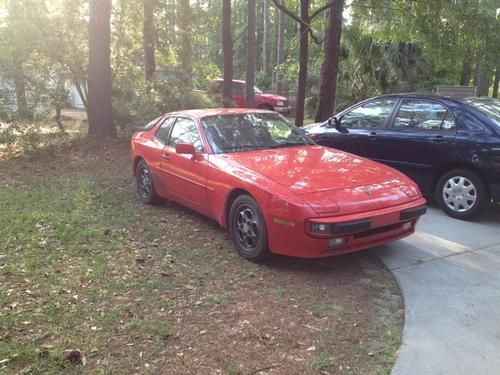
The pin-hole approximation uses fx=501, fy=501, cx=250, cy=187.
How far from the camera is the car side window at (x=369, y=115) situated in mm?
7149

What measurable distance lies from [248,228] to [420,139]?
9.87 feet

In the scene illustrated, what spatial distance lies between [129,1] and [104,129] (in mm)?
5766

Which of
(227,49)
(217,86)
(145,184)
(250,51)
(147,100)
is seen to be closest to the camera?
(145,184)

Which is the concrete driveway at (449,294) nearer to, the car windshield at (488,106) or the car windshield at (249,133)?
the car windshield at (488,106)

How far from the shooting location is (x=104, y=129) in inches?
458

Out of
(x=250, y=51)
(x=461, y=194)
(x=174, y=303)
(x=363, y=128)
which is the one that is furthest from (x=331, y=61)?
(x=174, y=303)

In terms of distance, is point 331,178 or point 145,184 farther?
point 145,184

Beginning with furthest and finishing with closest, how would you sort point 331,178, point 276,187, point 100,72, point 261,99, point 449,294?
point 261,99, point 100,72, point 331,178, point 276,187, point 449,294

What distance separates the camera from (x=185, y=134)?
20.1ft

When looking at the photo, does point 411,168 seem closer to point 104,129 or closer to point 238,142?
point 238,142

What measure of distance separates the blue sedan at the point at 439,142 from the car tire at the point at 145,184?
114 inches

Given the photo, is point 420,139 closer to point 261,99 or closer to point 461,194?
point 461,194

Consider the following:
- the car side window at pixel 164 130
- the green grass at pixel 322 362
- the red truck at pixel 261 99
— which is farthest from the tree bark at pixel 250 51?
the green grass at pixel 322 362

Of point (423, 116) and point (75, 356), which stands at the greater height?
point (423, 116)
